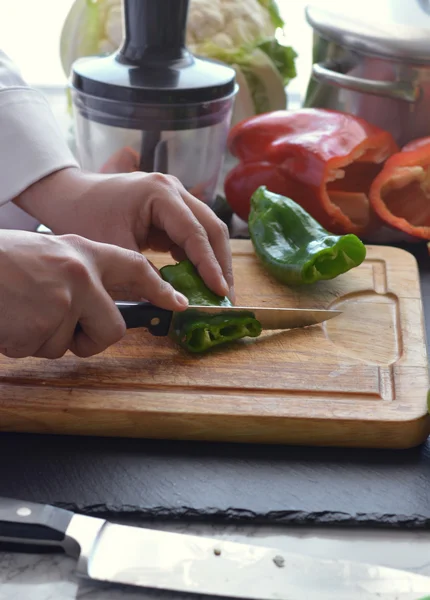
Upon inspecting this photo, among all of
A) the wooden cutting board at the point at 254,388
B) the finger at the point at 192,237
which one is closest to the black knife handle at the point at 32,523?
the wooden cutting board at the point at 254,388

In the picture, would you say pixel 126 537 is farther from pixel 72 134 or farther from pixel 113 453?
pixel 72 134

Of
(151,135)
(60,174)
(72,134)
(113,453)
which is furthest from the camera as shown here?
(72,134)

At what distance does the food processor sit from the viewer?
1.59 metres

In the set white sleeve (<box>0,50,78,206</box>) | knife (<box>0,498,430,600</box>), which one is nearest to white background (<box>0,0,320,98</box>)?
white sleeve (<box>0,50,78,206</box>)

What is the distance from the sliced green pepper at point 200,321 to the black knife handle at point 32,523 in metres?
0.41

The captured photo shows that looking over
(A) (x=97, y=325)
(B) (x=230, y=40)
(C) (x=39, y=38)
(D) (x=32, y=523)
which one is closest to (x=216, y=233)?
(A) (x=97, y=325)

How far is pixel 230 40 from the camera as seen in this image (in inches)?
78.3

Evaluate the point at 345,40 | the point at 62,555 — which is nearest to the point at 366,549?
the point at 62,555

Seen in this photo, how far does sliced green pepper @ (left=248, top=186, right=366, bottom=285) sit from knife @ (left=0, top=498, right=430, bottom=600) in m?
0.65

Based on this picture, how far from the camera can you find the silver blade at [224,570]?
848 mm

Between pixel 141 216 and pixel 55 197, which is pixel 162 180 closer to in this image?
pixel 141 216

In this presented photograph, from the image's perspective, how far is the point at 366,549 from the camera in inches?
37.8

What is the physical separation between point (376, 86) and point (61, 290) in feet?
3.24

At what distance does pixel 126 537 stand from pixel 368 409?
41cm
